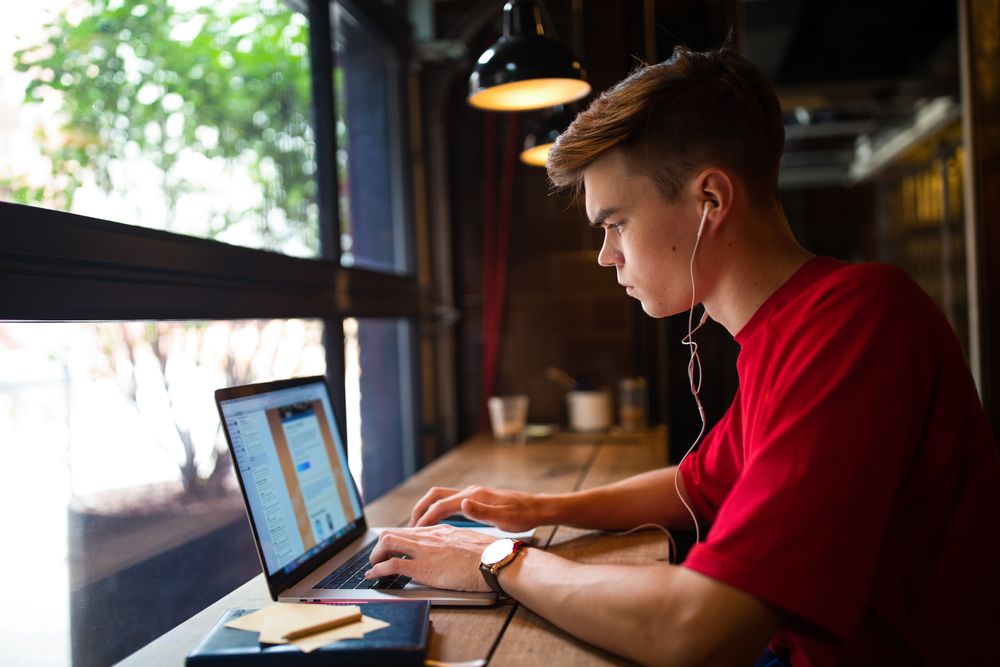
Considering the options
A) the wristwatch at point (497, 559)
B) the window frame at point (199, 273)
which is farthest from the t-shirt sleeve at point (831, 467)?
Result: the window frame at point (199, 273)

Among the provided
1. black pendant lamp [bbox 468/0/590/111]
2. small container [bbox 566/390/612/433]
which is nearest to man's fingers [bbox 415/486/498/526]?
black pendant lamp [bbox 468/0/590/111]

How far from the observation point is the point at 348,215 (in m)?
2.47

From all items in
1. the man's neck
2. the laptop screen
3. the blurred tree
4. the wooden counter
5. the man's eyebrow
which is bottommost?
the wooden counter

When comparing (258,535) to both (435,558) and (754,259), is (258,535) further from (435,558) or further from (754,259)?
(754,259)

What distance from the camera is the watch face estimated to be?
1.11 metres

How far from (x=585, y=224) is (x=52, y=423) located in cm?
215

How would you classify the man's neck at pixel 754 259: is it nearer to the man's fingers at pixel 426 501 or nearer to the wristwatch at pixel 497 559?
the wristwatch at pixel 497 559

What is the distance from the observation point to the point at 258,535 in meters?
1.09

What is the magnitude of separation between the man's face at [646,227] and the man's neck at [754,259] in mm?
39

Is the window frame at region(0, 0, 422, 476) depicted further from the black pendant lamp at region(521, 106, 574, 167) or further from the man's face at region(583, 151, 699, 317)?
the man's face at region(583, 151, 699, 317)

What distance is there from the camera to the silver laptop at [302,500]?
112cm

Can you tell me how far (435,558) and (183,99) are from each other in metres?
1.09

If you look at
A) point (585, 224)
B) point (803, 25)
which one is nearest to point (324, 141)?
point (585, 224)

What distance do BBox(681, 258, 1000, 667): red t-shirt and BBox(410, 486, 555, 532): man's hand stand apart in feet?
1.61
